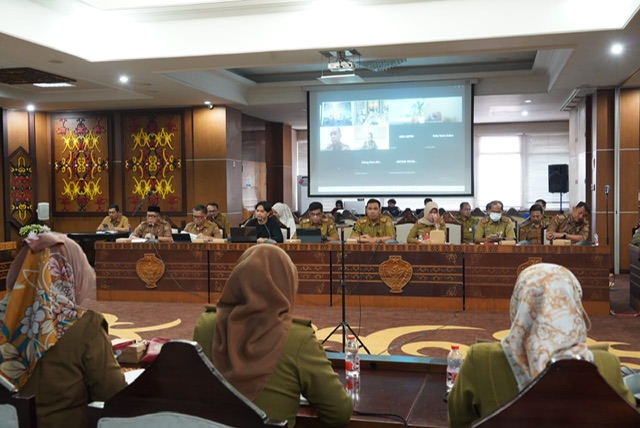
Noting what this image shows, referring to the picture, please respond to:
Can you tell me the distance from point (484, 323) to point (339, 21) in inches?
142

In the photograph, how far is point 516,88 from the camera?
11.0 meters

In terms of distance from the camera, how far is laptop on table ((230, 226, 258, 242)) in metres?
7.93

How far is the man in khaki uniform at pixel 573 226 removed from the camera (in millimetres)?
8586

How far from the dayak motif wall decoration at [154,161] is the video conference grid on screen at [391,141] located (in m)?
2.74

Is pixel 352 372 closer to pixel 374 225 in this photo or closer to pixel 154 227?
pixel 374 225

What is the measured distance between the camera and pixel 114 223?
36.4ft

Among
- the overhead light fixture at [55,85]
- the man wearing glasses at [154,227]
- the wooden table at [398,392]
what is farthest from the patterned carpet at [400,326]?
the overhead light fixture at [55,85]

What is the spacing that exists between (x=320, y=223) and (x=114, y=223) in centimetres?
422

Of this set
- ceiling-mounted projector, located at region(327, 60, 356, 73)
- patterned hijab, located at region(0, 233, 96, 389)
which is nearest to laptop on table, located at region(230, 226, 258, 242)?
ceiling-mounted projector, located at region(327, 60, 356, 73)

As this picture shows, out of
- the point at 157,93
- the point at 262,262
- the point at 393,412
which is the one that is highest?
the point at 157,93

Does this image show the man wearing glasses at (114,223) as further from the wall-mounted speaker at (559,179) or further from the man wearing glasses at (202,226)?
the wall-mounted speaker at (559,179)

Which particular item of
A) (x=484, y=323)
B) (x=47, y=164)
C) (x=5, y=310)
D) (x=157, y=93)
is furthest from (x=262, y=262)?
(x=47, y=164)

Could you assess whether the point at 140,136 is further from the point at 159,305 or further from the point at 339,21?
the point at 339,21

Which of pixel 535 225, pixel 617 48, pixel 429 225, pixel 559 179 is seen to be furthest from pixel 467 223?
pixel 617 48
